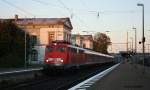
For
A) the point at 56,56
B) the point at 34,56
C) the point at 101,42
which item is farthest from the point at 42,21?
the point at 56,56

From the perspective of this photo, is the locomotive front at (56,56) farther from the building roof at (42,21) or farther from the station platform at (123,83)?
the building roof at (42,21)

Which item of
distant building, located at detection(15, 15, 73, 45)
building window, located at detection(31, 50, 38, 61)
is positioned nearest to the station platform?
building window, located at detection(31, 50, 38, 61)

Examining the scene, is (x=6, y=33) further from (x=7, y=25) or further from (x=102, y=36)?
(x=102, y=36)

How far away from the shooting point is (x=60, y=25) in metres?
117

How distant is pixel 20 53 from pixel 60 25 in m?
26.0

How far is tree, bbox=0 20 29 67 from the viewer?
87.5m

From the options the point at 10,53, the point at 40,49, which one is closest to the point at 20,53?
the point at 10,53

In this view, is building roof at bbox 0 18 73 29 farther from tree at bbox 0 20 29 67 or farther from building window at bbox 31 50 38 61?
tree at bbox 0 20 29 67

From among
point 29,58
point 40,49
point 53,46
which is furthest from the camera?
point 40,49

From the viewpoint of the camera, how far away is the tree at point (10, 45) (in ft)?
287

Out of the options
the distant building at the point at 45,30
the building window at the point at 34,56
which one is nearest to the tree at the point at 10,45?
the building window at the point at 34,56

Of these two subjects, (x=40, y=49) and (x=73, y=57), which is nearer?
(x=73, y=57)

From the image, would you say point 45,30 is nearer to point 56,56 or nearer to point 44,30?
point 44,30

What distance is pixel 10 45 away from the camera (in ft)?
301
